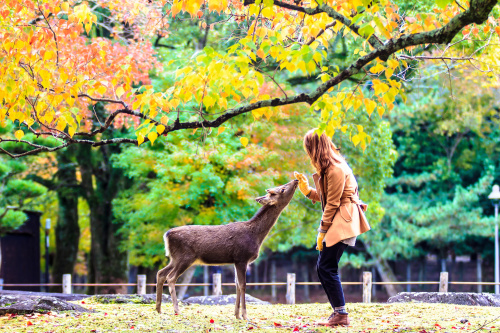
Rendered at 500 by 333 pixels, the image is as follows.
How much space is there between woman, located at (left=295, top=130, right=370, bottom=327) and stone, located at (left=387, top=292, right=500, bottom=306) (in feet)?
11.6

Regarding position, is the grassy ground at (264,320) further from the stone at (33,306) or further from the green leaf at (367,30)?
the green leaf at (367,30)

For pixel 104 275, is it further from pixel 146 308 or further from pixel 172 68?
pixel 146 308

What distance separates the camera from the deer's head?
655 centimetres

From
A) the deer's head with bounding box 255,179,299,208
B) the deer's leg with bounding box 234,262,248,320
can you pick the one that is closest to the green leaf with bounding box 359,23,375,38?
the deer's head with bounding box 255,179,299,208

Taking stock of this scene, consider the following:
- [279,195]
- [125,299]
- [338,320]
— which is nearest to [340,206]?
[279,195]

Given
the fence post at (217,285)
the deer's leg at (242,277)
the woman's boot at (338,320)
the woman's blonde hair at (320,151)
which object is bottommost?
the fence post at (217,285)

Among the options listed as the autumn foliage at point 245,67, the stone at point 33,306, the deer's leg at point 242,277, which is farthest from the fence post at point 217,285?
the autumn foliage at point 245,67

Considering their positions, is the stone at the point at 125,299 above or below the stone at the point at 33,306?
below

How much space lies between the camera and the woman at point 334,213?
5.73 metres

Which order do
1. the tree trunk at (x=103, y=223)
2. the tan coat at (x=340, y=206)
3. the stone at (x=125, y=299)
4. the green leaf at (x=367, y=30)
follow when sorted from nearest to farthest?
the green leaf at (x=367, y=30) → the tan coat at (x=340, y=206) → the stone at (x=125, y=299) → the tree trunk at (x=103, y=223)

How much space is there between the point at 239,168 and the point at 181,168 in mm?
1658

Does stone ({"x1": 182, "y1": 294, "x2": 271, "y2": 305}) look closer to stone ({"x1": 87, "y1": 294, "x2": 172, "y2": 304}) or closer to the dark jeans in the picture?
stone ({"x1": 87, "y1": 294, "x2": 172, "y2": 304})

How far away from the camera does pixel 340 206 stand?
5836 millimetres

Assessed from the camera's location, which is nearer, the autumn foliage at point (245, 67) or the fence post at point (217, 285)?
the autumn foliage at point (245, 67)
